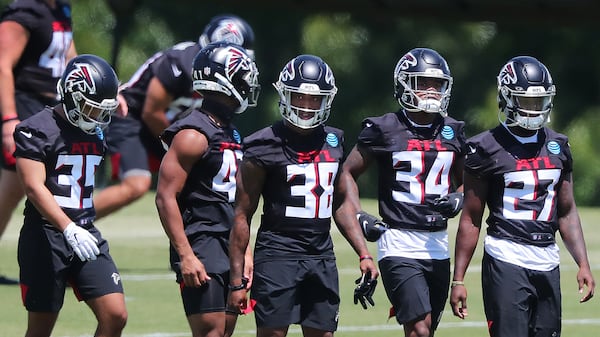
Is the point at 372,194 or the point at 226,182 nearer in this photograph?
the point at 226,182

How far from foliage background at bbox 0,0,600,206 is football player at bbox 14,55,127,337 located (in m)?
17.1

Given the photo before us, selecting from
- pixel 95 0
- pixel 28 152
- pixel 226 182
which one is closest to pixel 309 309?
pixel 226 182

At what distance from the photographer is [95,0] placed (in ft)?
86.1

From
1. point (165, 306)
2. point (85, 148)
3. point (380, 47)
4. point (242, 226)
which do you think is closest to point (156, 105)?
point (165, 306)

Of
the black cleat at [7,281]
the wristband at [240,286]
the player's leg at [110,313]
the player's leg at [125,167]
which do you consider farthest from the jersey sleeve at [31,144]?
the player's leg at [125,167]

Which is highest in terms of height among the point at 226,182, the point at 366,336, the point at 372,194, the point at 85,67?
the point at 85,67

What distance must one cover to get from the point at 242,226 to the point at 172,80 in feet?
13.8

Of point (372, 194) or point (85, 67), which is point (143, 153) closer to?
point (85, 67)

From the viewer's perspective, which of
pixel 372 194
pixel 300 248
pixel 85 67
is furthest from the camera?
pixel 372 194

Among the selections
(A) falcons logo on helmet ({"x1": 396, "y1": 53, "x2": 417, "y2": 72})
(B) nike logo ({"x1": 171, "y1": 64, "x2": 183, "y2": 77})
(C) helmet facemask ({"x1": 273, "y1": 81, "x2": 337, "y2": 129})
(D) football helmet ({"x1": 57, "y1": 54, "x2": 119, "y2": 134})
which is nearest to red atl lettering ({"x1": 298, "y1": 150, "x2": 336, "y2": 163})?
(C) helmet facemask ({"x1": 273, "y1": 81, "x2": 337, "y2": 129})

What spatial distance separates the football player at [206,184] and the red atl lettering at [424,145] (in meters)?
0.90

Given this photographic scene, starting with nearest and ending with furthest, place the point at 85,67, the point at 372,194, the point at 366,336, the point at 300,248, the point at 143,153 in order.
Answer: the point at 300,248 → the point at 85,67 → the point at 366,336 → the point at 143,153 → the point at 372,194

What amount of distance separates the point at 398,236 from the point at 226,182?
101cm

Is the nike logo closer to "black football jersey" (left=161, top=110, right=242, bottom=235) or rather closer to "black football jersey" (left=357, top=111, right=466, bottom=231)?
"black football jersey" (left=357, top=111, right=466, bottom=231)
